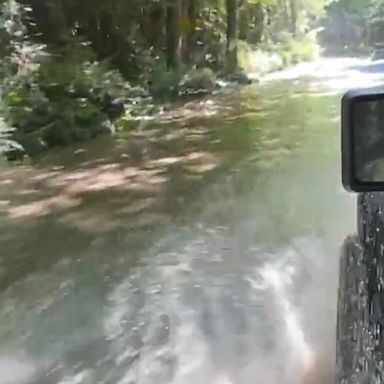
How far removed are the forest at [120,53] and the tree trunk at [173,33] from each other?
22mm

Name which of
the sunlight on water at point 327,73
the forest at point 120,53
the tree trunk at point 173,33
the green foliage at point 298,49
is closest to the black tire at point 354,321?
the forest at point 120,53

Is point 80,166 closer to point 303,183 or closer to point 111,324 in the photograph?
point 303,183

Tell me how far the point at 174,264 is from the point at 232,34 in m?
13.9

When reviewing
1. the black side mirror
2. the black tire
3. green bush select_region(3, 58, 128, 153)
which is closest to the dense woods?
green bush select_region(3, 58, 128, 153)

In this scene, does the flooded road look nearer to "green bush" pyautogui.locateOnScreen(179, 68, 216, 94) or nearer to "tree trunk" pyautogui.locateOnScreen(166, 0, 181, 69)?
"green bush" pyautogui.locateOnScreen(179, 68, 216, 94)

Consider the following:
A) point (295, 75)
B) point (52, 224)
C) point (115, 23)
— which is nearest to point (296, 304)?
point (52, 224)

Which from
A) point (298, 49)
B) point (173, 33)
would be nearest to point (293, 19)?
point (298, 49)

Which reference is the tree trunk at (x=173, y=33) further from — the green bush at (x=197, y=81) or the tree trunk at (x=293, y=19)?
the tree trunk at (x=293, y=19)

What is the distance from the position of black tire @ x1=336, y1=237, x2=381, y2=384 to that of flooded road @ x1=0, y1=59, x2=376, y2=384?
2.49 feet

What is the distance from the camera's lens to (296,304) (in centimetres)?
359

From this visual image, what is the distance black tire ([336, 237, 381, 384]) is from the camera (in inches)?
71.2

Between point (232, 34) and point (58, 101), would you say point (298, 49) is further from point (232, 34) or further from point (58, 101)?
point (58, 101)

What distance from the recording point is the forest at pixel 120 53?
9391 millimetres

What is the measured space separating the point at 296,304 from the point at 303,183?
2.99 metres
